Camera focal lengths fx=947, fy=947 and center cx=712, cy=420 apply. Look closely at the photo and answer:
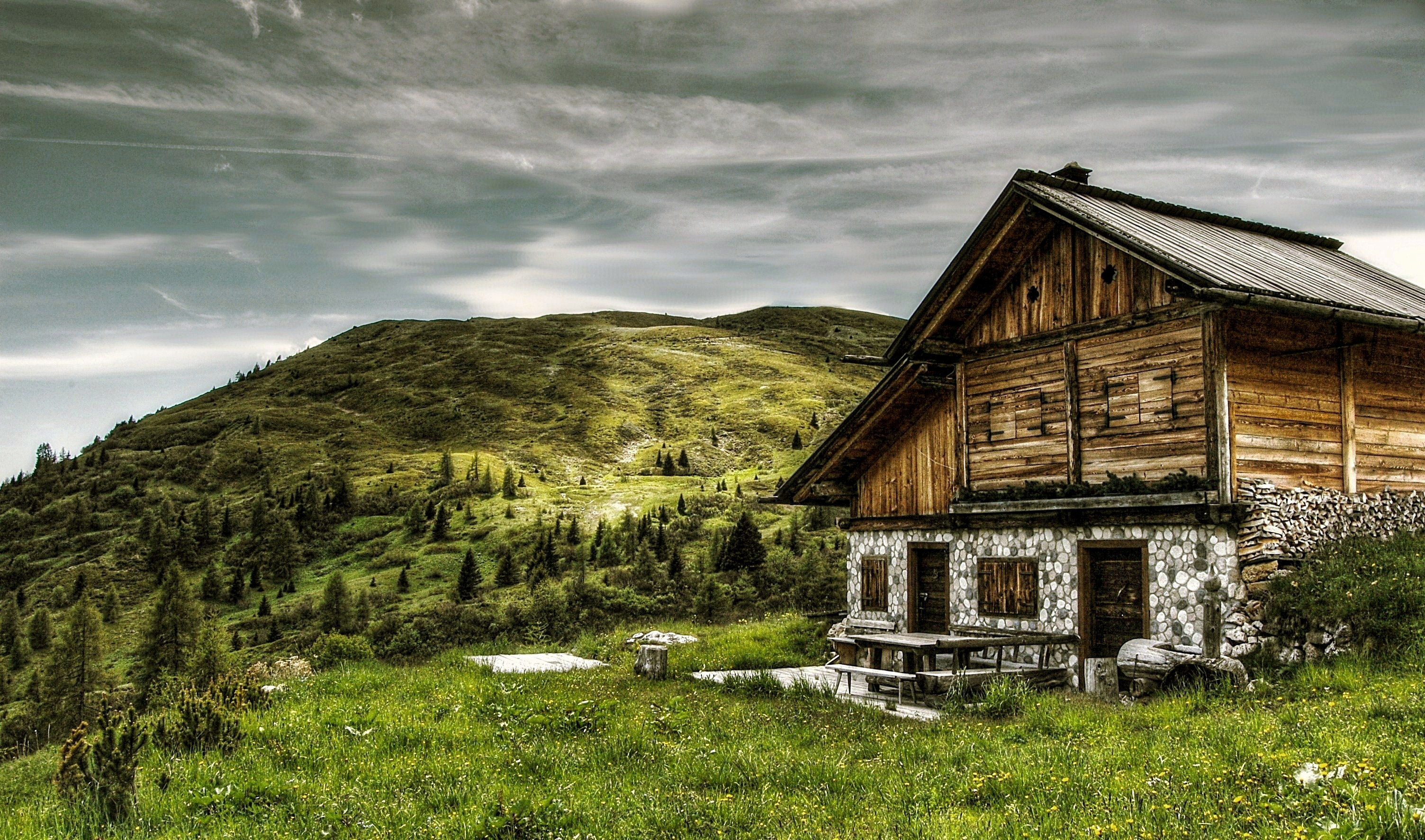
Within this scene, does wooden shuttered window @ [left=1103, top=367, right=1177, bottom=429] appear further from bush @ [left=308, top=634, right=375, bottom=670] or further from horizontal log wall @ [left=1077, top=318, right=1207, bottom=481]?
bush @ [left=308, top=634, right=375, bottom=670]

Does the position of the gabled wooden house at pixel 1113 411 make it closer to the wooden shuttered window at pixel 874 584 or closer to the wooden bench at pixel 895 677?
the wooden shuttered window at pixel 874 584

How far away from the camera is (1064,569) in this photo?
1773 centimetres

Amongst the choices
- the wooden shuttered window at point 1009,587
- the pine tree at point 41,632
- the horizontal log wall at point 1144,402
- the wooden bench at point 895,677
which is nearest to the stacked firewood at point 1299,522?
the horizontal log wall at point 1144,402

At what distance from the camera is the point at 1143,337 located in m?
16.6

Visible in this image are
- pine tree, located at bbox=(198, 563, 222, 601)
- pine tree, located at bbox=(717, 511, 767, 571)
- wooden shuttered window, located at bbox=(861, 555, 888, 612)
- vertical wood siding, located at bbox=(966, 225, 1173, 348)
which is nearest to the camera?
vertical wood siding, located at bbox=(966, 225, 1173, 348)

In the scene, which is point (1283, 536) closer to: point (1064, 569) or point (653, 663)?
point (1064, 569)

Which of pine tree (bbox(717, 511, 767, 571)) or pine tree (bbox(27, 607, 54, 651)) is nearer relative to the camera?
pine tree (bbox(717, 511, 767, 571))

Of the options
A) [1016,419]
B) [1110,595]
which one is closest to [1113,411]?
[1016,419]

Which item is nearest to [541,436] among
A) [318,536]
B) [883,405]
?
[318,536]

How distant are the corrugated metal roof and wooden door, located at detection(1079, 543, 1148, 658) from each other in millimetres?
4866

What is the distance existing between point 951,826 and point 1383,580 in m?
10.3

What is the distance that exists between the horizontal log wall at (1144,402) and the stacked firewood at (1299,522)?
1075 millimetres

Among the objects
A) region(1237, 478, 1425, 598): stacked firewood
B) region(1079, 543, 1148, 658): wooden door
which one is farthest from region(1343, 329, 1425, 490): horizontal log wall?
region(1079, 543, 1148, 658): wooden door

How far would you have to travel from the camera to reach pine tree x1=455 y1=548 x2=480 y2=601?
7631 cm
